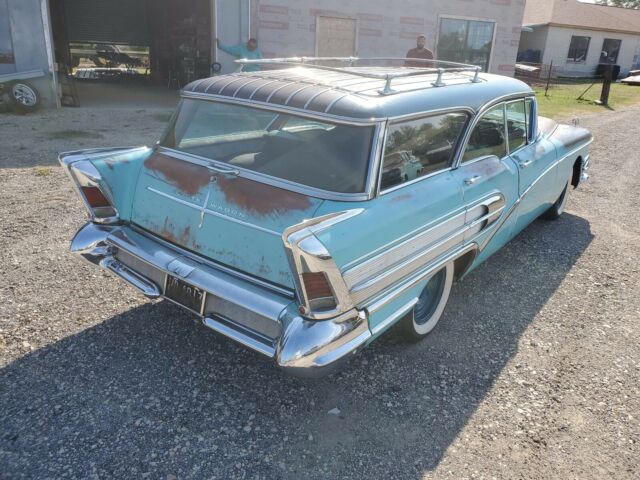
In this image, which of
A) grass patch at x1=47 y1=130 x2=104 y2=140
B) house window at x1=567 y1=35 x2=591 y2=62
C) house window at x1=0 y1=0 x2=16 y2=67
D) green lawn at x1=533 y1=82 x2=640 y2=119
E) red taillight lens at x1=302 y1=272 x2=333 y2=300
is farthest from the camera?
house window at x1=567 y1=35 x2=591 y2=62

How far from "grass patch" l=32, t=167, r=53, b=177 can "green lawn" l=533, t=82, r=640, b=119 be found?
457 inches

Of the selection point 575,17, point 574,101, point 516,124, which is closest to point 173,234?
point 516,124

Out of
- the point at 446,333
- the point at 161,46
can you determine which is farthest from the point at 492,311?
the point at 161,46

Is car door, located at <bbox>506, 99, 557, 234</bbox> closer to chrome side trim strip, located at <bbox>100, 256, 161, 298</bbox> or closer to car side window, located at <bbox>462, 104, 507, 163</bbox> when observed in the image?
car side window, located at <bbox>462, 104, 507, 163</bbox>

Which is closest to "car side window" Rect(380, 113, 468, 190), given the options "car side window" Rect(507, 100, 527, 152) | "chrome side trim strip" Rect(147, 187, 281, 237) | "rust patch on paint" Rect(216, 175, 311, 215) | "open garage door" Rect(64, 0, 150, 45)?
"rust patch on paint" Rect(216, 175, 311, 215)

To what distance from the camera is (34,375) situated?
2.95 m

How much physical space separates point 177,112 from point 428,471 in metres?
2.70

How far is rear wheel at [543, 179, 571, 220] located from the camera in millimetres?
5688

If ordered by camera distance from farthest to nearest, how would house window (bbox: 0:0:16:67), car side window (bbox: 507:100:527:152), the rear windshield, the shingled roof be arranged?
the shingled roof, house window (bbox: 0:0:16:67), car side window (bbox: 507:100:527:152), the rear windshield

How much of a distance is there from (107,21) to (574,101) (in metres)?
17.0

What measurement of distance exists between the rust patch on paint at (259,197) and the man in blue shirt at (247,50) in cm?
844

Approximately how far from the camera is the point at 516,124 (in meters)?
4.27

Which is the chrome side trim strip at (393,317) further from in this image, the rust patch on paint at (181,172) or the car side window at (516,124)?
the car side window at (516,124)

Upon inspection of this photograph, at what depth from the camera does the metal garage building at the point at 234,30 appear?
1107 cm
